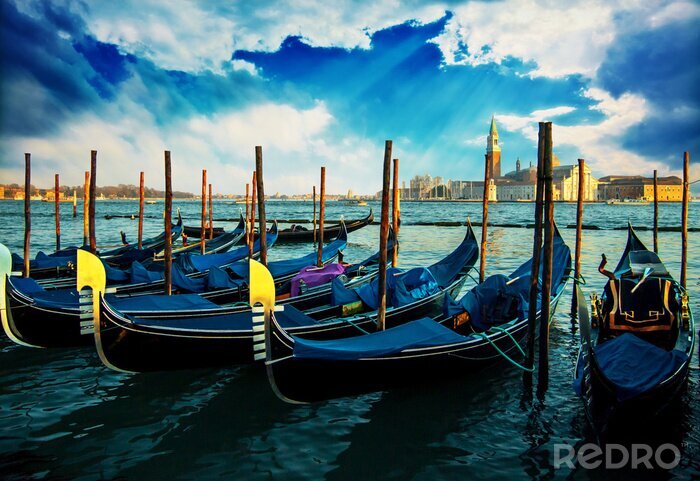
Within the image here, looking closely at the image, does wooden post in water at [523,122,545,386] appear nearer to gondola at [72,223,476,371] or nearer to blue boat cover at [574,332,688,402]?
blue boat cover at [574,332,688,402]

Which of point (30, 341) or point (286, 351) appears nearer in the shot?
point (286, 351)

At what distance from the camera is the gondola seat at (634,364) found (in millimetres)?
3439

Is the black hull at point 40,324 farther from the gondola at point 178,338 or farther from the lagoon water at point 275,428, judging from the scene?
the gondola at point 178,338

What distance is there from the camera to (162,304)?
18.5 feet

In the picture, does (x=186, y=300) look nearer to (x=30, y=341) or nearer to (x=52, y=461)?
(x=30, y=341)

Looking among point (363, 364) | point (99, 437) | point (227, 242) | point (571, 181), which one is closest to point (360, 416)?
point (363, 364)

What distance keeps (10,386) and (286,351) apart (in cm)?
289

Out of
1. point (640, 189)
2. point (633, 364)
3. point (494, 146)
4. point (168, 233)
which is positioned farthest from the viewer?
point (494, 146)

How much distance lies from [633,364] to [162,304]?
4579 millimetres

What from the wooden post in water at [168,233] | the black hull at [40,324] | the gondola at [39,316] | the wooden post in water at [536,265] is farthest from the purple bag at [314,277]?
the wooden post in water at [536,265]

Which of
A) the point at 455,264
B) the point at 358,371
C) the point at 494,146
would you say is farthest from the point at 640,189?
the point at 358,371

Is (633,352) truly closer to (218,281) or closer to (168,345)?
(168,345)

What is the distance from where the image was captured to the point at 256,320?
147 inches
